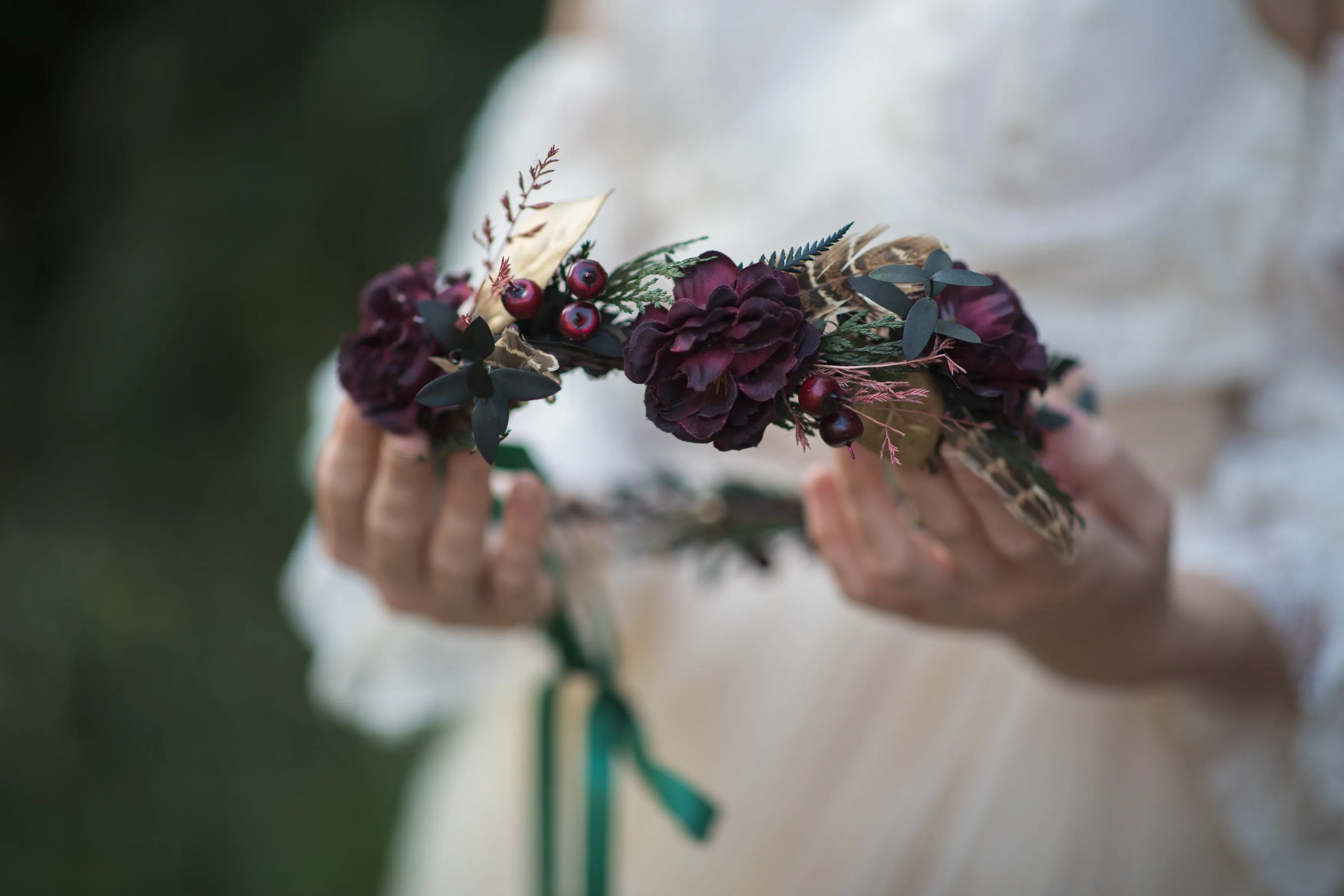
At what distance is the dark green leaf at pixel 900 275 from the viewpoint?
362 millimetres

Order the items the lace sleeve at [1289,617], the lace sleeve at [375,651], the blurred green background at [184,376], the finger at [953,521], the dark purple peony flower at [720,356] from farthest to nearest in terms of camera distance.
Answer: the blurred green background at [184,376] < the lace sleeve at [375,651] < the lace sleeve at [1289,617] < the finger at [953,521] < the dark purple peony flower at [720,356]

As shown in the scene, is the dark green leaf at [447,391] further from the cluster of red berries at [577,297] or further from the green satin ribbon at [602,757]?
the green satin ribbon at [602,757]

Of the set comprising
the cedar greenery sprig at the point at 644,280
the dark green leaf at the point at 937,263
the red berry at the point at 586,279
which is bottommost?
the red berry at the point at 586,279

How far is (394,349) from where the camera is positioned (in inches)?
16.9

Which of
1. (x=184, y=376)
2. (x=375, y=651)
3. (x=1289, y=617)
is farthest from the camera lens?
(x=184, y=376)

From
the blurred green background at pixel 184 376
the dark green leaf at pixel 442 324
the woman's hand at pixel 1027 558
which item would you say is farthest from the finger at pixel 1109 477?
the blurred green background at pixel 184 376

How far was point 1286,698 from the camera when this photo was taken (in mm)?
714

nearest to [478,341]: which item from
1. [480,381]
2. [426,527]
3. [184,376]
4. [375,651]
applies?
[480,381]

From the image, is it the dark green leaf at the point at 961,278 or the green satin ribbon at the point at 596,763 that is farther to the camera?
the green satin ribbon at the point at 596,763

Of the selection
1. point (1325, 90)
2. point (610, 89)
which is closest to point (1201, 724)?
point (1325, 90)

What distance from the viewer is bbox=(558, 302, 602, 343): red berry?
14.8 inches

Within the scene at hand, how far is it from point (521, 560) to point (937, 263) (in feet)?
1.08

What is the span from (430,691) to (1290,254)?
2.72 ft

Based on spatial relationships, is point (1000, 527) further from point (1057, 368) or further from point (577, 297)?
point (577, 297)
